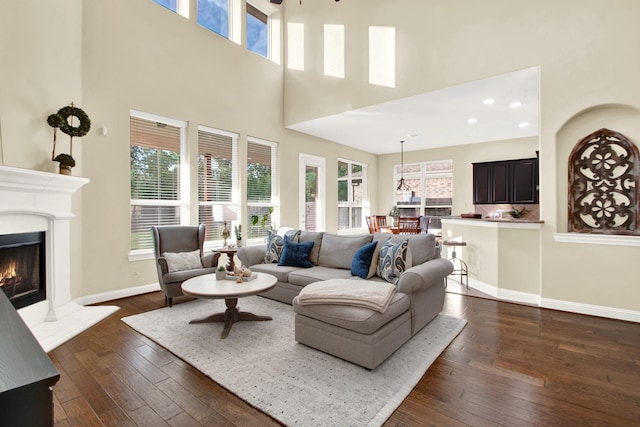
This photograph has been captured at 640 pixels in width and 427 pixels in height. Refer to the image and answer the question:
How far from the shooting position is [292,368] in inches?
93.3

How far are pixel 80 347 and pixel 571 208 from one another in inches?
212

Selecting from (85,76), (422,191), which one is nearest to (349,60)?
(85,76)

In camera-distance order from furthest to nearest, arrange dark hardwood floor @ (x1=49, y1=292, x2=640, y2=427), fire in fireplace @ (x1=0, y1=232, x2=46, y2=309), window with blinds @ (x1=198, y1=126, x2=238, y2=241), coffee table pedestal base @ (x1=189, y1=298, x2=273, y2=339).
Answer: window with blinds @ (x1=198, y1=126, x2=238, y2=241)
coffee table pedestal base @ (x1=189, y1=298, x2=273, y2=339)
fire in fireplace @ (x1=0, y1=232, x2=46, y2=309)
dark hardwood floor @ (x1=49, y1=292, x2=640, y2=427)

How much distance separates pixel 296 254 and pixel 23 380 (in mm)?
3505

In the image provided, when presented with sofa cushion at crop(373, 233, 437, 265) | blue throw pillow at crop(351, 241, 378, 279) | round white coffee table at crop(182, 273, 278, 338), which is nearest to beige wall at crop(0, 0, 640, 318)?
sofa cushion at crop(373, 233, 437, 265)

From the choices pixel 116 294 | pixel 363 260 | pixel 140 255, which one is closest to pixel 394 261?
pixel 363 260

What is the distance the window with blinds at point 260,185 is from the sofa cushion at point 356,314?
11.0 ft

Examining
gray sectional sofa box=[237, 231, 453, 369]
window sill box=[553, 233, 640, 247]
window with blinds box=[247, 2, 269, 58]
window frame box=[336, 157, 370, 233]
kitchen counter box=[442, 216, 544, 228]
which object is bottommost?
gray sectional sofa box=[237, 231, 453, 369]

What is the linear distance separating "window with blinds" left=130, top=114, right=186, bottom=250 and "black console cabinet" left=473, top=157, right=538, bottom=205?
21.3 ft

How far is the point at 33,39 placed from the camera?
10.7ft

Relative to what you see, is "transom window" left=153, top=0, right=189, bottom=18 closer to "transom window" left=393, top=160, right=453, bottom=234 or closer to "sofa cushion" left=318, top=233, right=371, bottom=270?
"sofa cushion" left=318, top=233, right=371, bottom=270

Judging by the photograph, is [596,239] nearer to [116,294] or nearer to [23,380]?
[23,380]

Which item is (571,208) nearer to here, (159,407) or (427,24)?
(427,24)

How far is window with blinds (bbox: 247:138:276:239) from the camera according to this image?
19.5 feet
